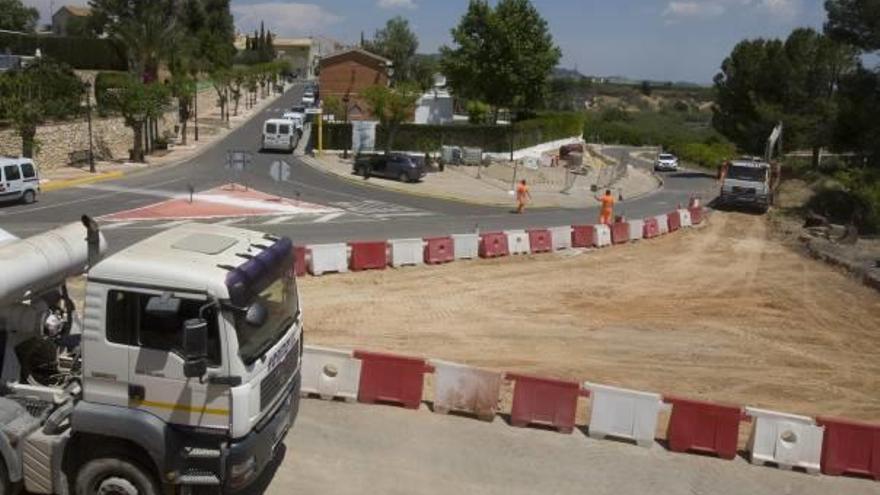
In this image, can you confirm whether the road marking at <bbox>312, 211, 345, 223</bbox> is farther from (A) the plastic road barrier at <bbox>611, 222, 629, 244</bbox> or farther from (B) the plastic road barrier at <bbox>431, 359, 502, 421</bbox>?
(B) the plastic road barrier at <bbox>431, 359, 502, 421</bbox>

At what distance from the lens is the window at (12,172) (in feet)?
95.6

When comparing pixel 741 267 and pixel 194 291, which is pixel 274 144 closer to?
pixel 741 267

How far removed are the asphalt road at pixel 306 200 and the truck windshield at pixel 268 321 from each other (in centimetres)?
1554

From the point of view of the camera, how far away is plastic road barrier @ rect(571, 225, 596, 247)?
1040 inches

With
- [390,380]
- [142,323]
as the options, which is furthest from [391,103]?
[142,323]

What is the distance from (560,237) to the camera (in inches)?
1024

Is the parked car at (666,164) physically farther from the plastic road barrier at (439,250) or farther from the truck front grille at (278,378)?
the truck front grille at (278,378)

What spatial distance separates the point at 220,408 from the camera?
7.35 metres

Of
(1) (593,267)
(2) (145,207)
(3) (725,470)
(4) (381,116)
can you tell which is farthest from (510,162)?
(3) (725,470)

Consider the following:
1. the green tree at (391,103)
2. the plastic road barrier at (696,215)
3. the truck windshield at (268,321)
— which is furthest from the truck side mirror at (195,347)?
the green tree at (391,103)

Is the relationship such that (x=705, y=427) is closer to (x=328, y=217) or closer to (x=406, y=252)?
(x=406, y=252)

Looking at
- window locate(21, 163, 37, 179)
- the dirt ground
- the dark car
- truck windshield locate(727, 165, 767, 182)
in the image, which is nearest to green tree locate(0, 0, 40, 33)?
the dark car

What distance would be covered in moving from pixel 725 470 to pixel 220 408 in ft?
21.8

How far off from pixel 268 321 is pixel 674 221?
87.2ft
